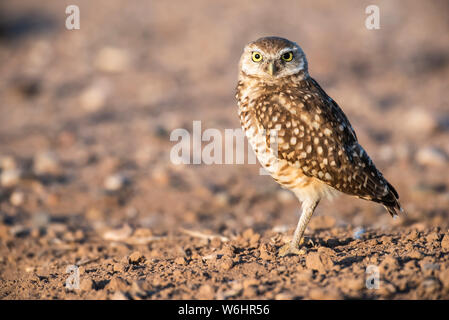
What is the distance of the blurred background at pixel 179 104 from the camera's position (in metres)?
7.32

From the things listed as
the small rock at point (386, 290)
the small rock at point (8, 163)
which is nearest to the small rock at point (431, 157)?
the small rock at point (386, 290)

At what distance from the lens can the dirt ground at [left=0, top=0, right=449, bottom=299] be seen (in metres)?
4.10

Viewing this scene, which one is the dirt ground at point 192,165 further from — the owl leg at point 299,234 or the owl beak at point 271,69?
the owl beak at point 271,69

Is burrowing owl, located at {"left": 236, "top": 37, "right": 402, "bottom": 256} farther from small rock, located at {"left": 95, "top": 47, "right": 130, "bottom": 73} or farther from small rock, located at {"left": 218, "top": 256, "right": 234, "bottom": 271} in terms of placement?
small rock, located at {"left": 95, "top": 47, "right": 130, "bottom": 73}

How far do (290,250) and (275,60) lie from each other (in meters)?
1.78

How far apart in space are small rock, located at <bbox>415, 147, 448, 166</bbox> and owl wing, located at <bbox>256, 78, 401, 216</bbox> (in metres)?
4.01

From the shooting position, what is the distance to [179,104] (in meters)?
9.80

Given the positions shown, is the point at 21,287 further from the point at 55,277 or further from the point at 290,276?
the point at 290,276

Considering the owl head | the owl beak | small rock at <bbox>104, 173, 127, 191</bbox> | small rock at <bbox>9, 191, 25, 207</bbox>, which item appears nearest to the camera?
the owl beak

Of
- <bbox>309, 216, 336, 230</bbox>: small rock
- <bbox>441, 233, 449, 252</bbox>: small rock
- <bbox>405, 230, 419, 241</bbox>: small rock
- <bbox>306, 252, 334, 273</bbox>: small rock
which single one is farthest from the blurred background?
<bbox>306, 252, 334, 273</bbox>: small rock

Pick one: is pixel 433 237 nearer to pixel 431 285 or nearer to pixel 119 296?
pixel 431 285

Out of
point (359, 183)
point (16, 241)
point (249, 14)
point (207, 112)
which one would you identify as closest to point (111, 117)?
point (207, 112)

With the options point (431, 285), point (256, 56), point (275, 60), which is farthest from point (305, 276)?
point (256, 56)
